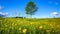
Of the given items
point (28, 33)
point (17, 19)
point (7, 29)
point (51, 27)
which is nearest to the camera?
point (28, 33)

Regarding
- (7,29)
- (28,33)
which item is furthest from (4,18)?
(28,33)

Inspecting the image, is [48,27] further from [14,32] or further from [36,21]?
[14,32]

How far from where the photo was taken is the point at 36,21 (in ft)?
9.20

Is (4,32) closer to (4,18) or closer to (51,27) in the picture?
(4,18)

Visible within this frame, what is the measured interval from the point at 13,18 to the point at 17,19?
0.27 ft

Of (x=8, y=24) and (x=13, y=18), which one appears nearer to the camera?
(x=8, y=24)

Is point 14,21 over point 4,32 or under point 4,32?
over

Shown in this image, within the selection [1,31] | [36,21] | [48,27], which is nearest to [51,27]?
[48,27]

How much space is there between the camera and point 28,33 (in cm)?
223

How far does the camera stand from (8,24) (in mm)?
2561

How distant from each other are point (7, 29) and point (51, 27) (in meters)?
0.74

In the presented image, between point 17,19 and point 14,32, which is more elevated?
point 17,19

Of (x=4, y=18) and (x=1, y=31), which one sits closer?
(x=1, y=31)

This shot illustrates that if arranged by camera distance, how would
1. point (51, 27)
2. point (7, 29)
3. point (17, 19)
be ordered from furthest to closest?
point (17, 19) → point (51, 27) → point (7, 29)
